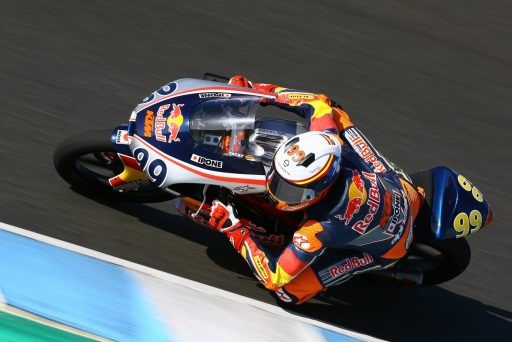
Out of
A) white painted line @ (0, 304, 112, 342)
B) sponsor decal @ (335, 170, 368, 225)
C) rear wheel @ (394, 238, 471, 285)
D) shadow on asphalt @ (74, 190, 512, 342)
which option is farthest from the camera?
shadow on asphalt @ (74, 190, 512, 342)

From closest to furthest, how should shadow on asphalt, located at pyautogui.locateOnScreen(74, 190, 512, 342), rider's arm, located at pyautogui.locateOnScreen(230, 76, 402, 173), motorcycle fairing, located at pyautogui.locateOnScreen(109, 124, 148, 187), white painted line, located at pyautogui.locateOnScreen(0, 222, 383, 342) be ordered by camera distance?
white painted line, located at pyautogui.locateOnScreen(0, 222, 383, 342) < motorcycle fairing, located at pyautogui.locateOnScreen(109, 124, 148, 187) < rider's arm, located at pyautogui.locateOnScreen(230, 76, 402, 173) < shadow on asphalt, located at pyautogui.locateOnScreen(74, 190, 512, 342)

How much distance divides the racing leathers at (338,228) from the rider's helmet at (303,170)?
0.19 m

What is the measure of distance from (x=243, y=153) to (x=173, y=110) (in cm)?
50

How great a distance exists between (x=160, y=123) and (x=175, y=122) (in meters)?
0.10

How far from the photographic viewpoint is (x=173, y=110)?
→ 5.23 meters

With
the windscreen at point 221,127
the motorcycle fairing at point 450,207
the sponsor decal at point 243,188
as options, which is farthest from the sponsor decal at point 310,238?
the motorcycle fairing at point 450,207

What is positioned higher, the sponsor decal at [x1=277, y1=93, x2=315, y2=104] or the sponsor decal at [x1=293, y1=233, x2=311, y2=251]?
the sponsor decal at [x1=277, y1=93, x2=315, y2=104]

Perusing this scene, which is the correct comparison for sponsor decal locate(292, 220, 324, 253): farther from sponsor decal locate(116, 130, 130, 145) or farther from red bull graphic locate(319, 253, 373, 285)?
sponsor decal locate(116, 130, 130, 145)

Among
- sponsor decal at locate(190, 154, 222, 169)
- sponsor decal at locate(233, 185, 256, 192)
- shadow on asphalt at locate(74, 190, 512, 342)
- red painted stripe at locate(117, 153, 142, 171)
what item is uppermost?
sponsor decal at locate(190, 154, 222, 169)

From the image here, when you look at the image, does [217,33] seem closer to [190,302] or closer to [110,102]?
[110,102]

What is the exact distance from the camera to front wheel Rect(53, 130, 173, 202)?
5516mm

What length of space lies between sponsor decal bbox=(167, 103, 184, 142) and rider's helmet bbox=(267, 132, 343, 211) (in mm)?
643

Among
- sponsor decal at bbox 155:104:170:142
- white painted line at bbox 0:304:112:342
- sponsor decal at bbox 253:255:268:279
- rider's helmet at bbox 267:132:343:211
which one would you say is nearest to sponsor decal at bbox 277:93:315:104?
rider's helmet at bbox 267:132:343:211

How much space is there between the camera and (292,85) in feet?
25.0
